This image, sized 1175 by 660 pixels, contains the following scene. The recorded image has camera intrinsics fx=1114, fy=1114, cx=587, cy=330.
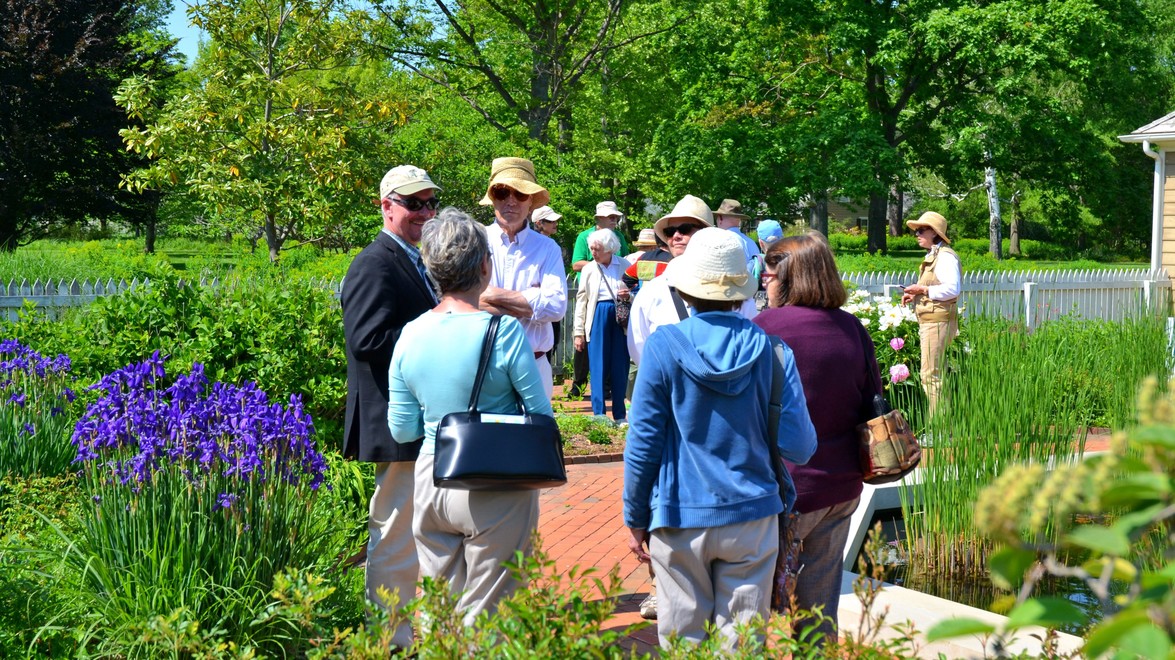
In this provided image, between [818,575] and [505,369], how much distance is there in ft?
4.32

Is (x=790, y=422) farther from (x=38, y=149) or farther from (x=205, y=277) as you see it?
(x=38, y=149)

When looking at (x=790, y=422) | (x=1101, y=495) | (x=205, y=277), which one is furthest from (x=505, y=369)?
(x=205, y=277)

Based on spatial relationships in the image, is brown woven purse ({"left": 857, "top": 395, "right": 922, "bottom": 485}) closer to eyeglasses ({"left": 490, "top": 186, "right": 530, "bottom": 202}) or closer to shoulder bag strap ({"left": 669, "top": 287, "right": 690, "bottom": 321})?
shoulder bag strap ({"left": 669, "top": 287, "right": 690, "bottom": 321})

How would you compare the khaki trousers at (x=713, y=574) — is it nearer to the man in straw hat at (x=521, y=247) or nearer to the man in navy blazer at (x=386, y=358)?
the man in navy blazer at (x=386, y=358)

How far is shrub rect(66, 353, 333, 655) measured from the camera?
12.0 ft

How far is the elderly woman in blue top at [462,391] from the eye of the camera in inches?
135

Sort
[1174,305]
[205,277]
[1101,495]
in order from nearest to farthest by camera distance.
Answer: [1101,495] < [205,277] < [1174,305]

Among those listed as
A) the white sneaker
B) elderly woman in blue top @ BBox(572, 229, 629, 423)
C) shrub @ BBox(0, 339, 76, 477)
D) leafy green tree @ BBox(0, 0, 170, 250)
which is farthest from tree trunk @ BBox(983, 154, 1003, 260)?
shrub @ BBox(0, 339, 76, 477)

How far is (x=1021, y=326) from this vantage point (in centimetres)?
680

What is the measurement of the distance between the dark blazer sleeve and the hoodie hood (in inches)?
46.2

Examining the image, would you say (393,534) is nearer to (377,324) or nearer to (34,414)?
(377,324)

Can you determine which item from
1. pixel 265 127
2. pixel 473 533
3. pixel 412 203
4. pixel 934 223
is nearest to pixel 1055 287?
pixel 934 223

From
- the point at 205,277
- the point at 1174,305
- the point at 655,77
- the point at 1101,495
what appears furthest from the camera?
the point at 655,77

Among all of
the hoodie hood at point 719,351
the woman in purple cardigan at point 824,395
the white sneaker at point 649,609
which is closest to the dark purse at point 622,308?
the white sneaker at point 649,609
